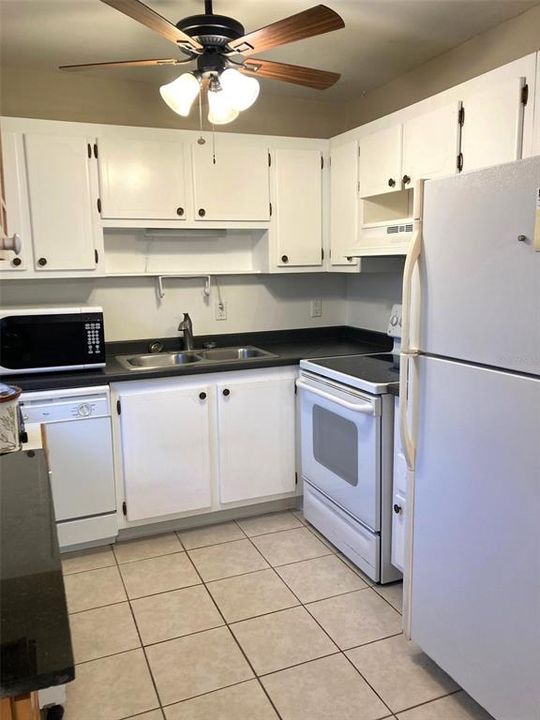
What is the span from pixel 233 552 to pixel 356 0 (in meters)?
2.56

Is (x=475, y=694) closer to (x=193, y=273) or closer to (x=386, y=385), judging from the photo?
(x=386, y=385)

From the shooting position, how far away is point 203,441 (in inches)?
119

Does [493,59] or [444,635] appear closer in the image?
[444,635]

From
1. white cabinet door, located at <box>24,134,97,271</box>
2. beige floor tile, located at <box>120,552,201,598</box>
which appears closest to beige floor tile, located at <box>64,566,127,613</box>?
beige floor tile, located at <box>120,552,201,598</box>

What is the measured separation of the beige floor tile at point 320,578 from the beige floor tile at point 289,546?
0.18 feet

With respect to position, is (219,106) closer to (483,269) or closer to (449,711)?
(483,269)

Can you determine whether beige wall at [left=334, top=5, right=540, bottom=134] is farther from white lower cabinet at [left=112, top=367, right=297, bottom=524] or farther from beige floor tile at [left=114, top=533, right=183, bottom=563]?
beige floor tile at [left=114, top=533, right=183, bottom=563]

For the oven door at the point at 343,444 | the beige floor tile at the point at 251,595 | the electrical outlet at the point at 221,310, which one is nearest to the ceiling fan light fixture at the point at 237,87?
the oven door at the point at 343,444

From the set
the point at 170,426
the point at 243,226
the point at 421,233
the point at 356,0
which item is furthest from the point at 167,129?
the point at 421,233

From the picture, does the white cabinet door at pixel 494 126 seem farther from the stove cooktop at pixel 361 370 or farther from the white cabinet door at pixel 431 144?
the stove cooktop at pixel 361 370

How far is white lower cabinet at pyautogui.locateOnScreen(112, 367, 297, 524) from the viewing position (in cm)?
288

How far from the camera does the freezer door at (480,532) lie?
1.52 meters

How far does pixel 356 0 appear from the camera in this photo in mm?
2258

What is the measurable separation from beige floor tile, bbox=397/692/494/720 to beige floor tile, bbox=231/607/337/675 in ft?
1.25
